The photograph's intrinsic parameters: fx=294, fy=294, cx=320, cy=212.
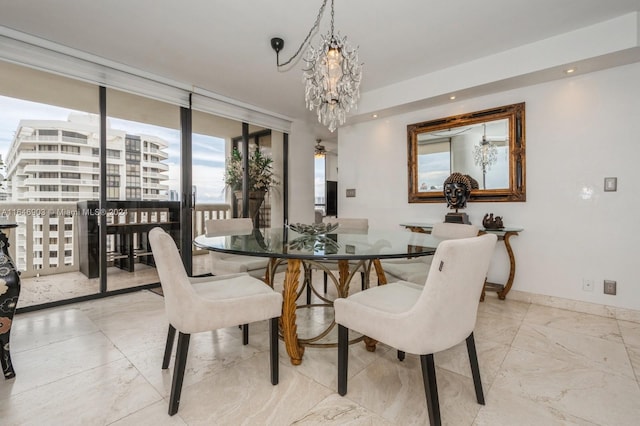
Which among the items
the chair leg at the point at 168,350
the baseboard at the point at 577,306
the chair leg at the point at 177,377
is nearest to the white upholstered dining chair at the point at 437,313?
the chair leg at the point at 177,377

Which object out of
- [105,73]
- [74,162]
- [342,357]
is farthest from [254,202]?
[342,357]

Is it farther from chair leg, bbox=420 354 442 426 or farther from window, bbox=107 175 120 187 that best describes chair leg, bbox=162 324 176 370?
window, bbox=107 175 120 187

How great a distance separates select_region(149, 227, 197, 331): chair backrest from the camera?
1.33m

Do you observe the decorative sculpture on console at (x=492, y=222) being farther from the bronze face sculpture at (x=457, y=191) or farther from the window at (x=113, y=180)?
the window at (x=113, y=180)

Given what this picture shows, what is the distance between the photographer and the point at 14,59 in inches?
96.5

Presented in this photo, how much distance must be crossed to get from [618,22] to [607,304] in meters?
2.34

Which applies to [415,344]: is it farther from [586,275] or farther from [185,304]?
[586,275]

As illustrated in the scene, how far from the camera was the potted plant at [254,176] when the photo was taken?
4.25 m

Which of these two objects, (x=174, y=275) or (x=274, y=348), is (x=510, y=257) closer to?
(x=274, y=348)

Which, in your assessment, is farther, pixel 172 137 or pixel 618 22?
pixel 172 137

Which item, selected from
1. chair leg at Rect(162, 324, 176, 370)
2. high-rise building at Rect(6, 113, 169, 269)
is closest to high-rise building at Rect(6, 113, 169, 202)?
high-rise building at Rect(6, 113, 169, 269)

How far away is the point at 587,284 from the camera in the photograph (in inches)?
107

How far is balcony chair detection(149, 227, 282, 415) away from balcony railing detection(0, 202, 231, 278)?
2.38m

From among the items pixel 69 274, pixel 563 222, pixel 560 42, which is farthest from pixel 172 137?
pixel 563 222
